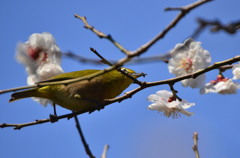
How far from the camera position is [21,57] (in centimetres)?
238

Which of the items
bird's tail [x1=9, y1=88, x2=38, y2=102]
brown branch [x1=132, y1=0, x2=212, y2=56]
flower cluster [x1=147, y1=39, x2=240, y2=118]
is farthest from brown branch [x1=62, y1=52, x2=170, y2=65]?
bird's tail [x1=9, y1=88, x2=38, y2=102]

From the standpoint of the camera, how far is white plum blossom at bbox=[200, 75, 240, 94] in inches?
94.5

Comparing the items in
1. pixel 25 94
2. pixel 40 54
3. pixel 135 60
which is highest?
pixel 25 94

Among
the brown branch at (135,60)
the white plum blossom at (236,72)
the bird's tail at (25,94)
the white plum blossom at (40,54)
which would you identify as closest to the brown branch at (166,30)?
the brown branch at (135,60)

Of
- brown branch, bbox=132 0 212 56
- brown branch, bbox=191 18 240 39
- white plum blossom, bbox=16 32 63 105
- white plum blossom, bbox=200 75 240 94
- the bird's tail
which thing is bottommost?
brown branch, bbox=191 18 240 39

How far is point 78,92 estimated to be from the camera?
3.12m

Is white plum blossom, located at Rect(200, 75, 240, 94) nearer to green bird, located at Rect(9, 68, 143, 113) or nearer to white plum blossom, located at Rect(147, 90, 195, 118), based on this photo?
white plum blossom, located at Rect(147, 90, 195, 118)

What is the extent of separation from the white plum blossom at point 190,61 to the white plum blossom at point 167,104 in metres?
0.39

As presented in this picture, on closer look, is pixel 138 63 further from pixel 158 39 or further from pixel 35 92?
pixel 35 92

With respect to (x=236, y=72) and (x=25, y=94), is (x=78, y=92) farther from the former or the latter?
(x=236, y=72)

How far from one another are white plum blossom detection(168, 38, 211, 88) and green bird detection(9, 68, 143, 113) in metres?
0.60

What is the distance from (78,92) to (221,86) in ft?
4.50

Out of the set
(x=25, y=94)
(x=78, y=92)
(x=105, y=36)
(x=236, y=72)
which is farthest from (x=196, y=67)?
(x=25, y=94)

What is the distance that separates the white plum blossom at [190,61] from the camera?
2473 mm
